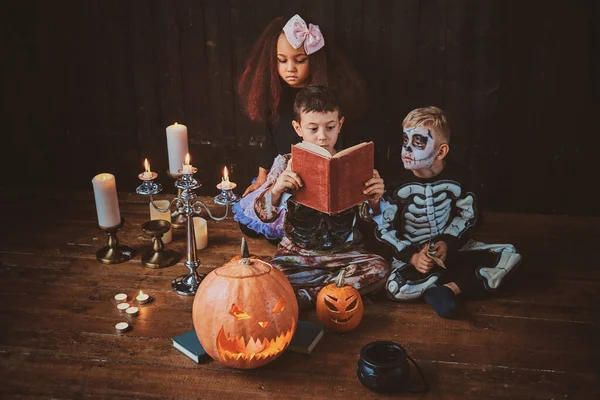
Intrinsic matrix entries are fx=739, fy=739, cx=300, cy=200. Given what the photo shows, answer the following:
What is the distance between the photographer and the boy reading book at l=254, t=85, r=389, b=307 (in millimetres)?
2834

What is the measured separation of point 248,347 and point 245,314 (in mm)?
123

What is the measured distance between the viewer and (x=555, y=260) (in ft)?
10.8

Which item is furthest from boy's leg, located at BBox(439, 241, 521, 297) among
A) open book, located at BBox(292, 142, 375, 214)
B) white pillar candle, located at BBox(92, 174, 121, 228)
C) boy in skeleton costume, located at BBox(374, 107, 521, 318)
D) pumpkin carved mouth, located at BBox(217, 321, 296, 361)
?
white pillar candle, located at BBox(92, 174, 121, 228)

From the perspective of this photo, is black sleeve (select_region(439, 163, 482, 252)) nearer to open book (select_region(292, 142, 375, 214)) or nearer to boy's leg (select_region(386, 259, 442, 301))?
boy's leg (select_region(386, 259, 442, 301))

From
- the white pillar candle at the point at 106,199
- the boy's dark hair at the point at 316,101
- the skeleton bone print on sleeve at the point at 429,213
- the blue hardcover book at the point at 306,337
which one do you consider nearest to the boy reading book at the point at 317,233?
the boy's dark hair at the point at 316,101

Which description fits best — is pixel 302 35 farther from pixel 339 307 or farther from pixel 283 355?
pixel 283 355

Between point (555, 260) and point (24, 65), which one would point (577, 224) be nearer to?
point (555, 260)

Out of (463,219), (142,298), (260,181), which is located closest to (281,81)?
(260,181)

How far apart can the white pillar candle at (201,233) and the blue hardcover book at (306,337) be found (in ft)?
2.95

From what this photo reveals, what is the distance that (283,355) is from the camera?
2598 millimetres

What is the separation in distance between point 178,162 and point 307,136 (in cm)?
68

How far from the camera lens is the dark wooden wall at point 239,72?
357 centimetres

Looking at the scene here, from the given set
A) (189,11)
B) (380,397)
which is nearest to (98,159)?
(189,11)

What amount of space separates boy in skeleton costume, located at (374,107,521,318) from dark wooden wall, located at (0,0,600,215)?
0.87 m
